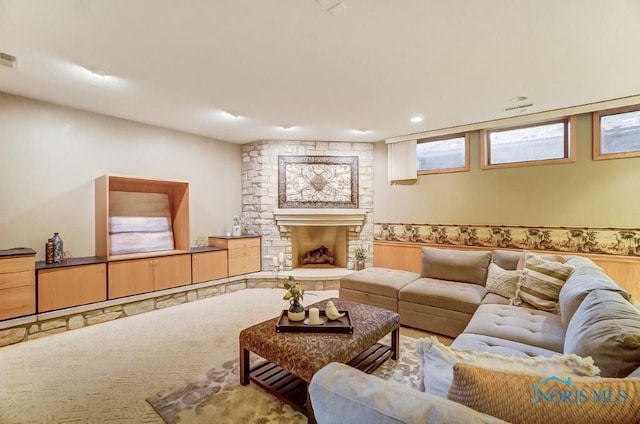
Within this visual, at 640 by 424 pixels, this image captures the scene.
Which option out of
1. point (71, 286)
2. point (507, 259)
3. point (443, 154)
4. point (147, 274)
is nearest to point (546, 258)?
point (507, 259)

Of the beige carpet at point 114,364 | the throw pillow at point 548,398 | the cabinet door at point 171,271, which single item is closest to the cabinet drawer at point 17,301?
the beige carpet at point 114,364

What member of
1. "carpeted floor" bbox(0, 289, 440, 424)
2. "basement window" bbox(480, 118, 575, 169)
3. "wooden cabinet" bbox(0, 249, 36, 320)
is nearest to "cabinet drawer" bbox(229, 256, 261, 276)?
"carpeted floor" bbox(0, 289, 440, 424)

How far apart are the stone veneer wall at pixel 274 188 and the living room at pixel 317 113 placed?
3 cm

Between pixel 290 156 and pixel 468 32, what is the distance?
3.54m

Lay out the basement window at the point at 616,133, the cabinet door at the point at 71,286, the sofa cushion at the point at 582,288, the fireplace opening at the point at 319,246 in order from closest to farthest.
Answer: the sofa cushion at the point at 582,288 → the cabinet door at the point at 71,286 → the basement window at the point at 616,133 → the fireplace opening at the point at 319,246

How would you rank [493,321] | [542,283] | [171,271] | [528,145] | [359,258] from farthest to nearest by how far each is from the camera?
[359,258]
[528,145]
[171,271]
[542,283]
[493,321]

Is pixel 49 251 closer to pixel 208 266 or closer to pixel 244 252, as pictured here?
pixel 208 266

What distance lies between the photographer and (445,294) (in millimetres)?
2980

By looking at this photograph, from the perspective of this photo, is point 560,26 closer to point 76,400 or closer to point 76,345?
Result: point 76,400

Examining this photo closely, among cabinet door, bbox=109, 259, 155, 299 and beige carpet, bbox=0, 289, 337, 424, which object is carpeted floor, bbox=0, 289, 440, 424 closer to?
beige carpet, bbox=0, 289, 337, 424

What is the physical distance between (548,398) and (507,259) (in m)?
2.81

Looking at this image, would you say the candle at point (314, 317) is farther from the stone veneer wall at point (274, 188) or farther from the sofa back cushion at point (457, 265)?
the stone veneer wall at point (274, 188)

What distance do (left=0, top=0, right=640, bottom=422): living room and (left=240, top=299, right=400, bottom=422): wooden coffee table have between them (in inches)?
35.5

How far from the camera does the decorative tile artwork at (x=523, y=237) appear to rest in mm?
3553
